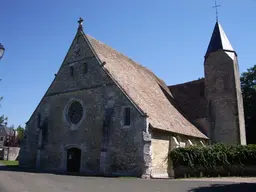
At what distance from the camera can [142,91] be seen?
2133cm

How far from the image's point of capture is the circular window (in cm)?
2114

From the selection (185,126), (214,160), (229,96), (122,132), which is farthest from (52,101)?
(229,96)

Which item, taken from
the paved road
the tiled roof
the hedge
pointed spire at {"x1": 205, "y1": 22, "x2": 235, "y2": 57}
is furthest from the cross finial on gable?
the paved road

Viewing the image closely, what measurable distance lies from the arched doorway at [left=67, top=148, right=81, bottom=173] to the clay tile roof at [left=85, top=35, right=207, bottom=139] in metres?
6.35

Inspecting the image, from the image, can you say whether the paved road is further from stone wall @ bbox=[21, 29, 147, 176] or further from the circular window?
the circular window

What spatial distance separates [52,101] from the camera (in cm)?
2328

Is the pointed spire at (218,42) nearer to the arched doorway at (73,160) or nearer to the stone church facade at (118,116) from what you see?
the stone church facade at (118,116)

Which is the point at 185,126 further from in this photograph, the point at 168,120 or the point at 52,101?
the point at 52,101

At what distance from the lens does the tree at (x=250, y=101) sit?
3232 cm

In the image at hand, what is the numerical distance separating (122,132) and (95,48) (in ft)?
26.6

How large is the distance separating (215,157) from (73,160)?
10.6m

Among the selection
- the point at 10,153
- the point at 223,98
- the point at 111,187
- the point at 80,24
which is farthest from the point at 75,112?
the point at 10,153

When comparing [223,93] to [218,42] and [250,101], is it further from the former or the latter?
[250,101]

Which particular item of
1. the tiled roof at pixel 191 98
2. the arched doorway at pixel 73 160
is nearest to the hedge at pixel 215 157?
the arched doorway at pixel 73 160
